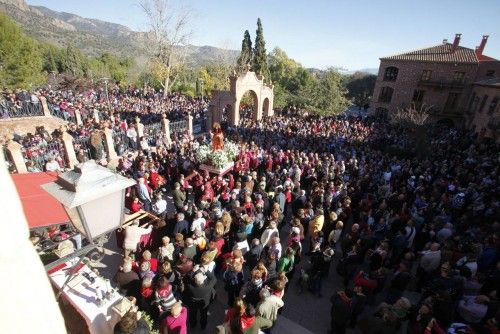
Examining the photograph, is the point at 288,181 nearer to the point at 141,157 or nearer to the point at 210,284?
the point at 210,284

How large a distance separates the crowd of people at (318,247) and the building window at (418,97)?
71.8ft

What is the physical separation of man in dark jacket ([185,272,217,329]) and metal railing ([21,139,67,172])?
877 centimetres

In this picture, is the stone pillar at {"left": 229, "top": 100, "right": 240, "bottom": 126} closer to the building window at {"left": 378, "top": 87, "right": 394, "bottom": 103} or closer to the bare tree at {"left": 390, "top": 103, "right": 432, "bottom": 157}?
the bare tree at {"left": 390, "top": 103, "right": 432, "bottom": 157}

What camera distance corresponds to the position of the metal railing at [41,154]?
1080 cm

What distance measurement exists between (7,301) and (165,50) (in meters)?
37.7

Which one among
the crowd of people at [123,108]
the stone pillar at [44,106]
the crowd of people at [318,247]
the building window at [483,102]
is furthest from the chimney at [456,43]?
the stone pillar at [44,106]

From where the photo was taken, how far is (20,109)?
17.2m

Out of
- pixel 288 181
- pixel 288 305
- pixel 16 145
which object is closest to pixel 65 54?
pixel 16 145

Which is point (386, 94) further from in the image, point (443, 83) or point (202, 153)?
point (202, 153)

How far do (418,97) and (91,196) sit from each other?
3764cm

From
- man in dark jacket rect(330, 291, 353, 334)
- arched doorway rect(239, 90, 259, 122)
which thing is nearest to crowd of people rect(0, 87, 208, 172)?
arched doorway rect(239, 90, 259, 122)

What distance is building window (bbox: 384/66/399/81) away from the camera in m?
33.2

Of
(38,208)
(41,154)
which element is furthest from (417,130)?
(41,154)

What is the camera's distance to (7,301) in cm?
132
